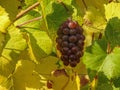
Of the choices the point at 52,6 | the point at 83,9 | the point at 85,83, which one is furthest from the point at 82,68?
the point at 52,6

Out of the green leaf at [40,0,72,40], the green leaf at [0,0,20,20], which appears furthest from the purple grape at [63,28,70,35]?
the green leaf at [0,0,20,20]

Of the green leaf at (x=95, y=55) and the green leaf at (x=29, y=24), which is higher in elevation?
the green leaf at (x=29, y=24)

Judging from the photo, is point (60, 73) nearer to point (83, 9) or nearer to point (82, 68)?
point (82, 68)

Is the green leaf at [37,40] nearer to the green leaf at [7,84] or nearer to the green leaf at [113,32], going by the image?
the green leaf at [7,84]

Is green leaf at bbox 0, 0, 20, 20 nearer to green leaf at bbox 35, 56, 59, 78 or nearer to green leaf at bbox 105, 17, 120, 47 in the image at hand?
green leaf at bbox 35, 56, 59, 78

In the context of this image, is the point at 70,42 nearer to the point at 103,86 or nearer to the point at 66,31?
the point at 66,31

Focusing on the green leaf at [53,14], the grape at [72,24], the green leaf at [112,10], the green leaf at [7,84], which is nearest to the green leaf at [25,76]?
the green leaf at [7,84]
